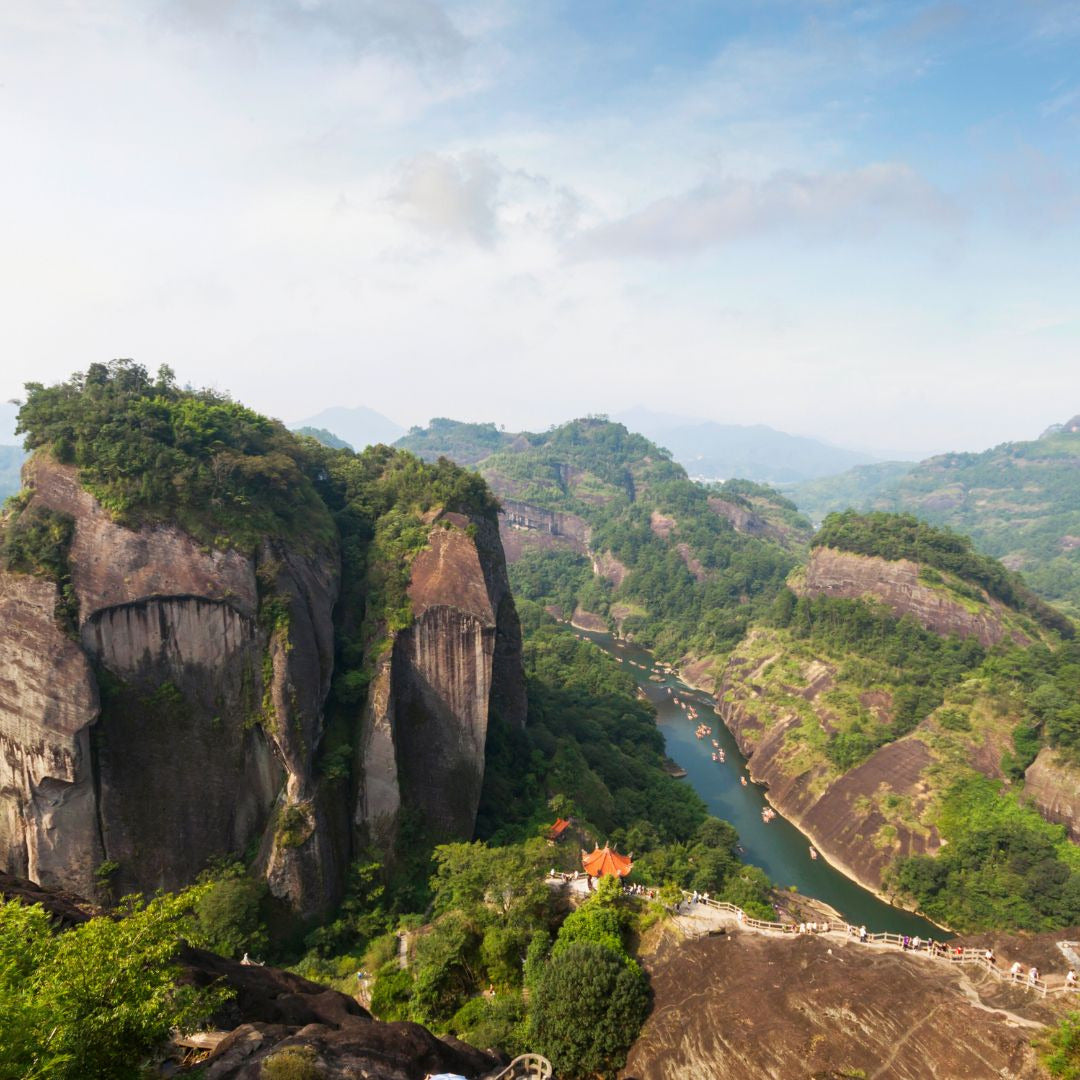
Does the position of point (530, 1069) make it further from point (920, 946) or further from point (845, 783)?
point (845, 783)

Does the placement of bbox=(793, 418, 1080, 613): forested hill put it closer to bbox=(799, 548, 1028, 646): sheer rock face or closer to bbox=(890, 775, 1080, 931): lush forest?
bbox=(799, 548, 1028, 646): sheer rock face

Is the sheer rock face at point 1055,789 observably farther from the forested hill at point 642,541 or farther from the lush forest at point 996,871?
the forested hill at point 642,541

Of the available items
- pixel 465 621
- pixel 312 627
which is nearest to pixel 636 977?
pixel 465 621

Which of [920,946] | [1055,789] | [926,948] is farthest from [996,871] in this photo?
[926,948]

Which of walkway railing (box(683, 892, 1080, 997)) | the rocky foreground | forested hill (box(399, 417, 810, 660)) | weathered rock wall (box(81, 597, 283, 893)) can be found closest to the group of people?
walkway railing (box(683, 892, 1080, 997))

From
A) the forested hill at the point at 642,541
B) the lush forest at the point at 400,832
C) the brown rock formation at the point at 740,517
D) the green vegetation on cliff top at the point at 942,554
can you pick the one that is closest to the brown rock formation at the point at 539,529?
the forested hill at the point at 642,541

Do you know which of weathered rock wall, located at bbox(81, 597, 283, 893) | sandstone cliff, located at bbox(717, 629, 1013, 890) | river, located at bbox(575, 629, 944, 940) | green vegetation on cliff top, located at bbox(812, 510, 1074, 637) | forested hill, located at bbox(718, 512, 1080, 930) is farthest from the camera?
green vegetation on cliff top, located at bbox(812, 510, 1074, 637)
